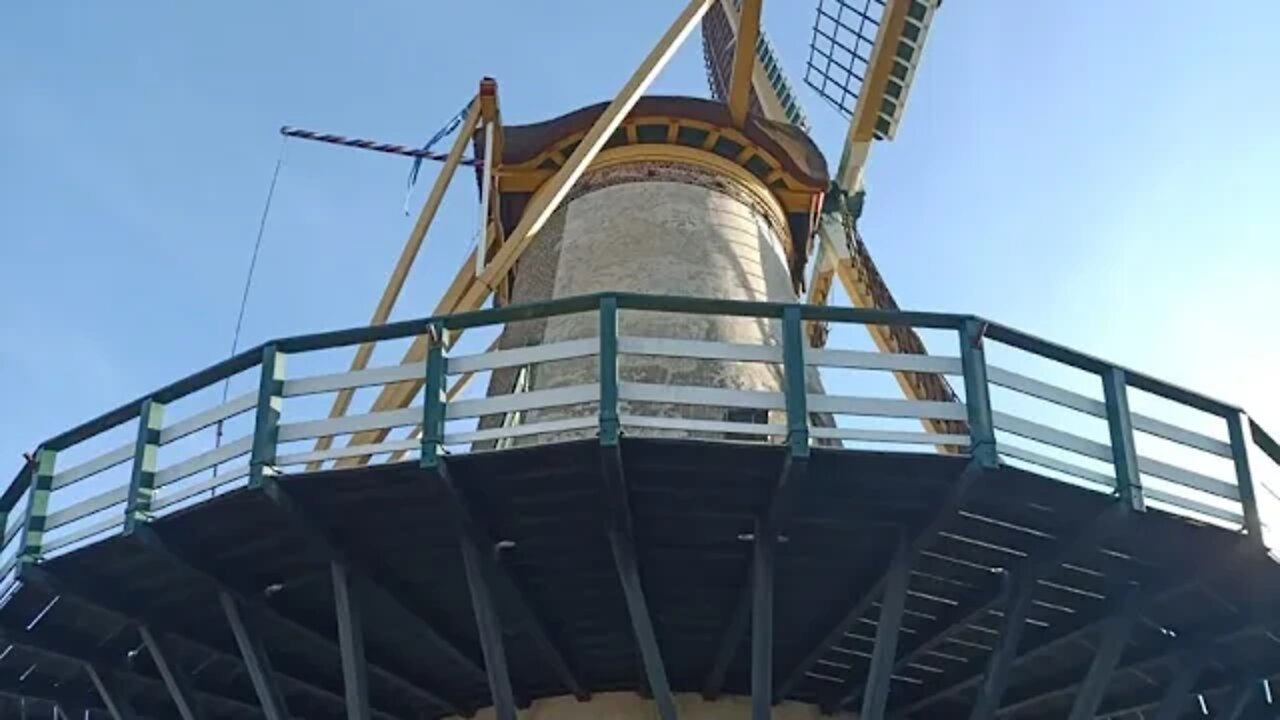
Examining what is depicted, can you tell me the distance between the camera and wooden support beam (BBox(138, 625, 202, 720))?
11.2m

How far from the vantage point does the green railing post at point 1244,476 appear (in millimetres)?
10547

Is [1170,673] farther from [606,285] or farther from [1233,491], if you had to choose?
[606,285]

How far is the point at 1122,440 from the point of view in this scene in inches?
400

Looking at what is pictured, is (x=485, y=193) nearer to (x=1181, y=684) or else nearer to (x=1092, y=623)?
(x=1092, y=623)

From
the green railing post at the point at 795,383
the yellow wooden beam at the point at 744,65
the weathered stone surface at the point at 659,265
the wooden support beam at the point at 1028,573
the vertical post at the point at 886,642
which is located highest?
the yellow wooden beam at the point at 744,65

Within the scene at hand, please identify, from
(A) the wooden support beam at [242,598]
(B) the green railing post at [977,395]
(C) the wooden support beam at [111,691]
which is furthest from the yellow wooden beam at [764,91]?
(C) the wooden support beam at [111,691]

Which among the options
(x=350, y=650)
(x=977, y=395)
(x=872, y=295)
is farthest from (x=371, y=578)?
(x=872, y=295)

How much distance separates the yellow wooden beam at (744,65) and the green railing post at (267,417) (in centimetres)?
644

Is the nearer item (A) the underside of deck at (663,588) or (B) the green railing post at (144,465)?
(A) the underside of deck at (663,588)

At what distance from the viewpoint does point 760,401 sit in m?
9.52

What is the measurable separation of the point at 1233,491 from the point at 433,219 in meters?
7.94

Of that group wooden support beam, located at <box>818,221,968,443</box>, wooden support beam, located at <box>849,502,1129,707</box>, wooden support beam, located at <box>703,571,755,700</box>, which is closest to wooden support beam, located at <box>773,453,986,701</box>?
wooden support beam, located at <box>703,571,755,700</box>

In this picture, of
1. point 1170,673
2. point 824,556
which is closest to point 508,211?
point 824,556

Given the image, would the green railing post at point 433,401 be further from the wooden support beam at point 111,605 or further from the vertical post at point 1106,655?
the vertical post at point 1106,655
